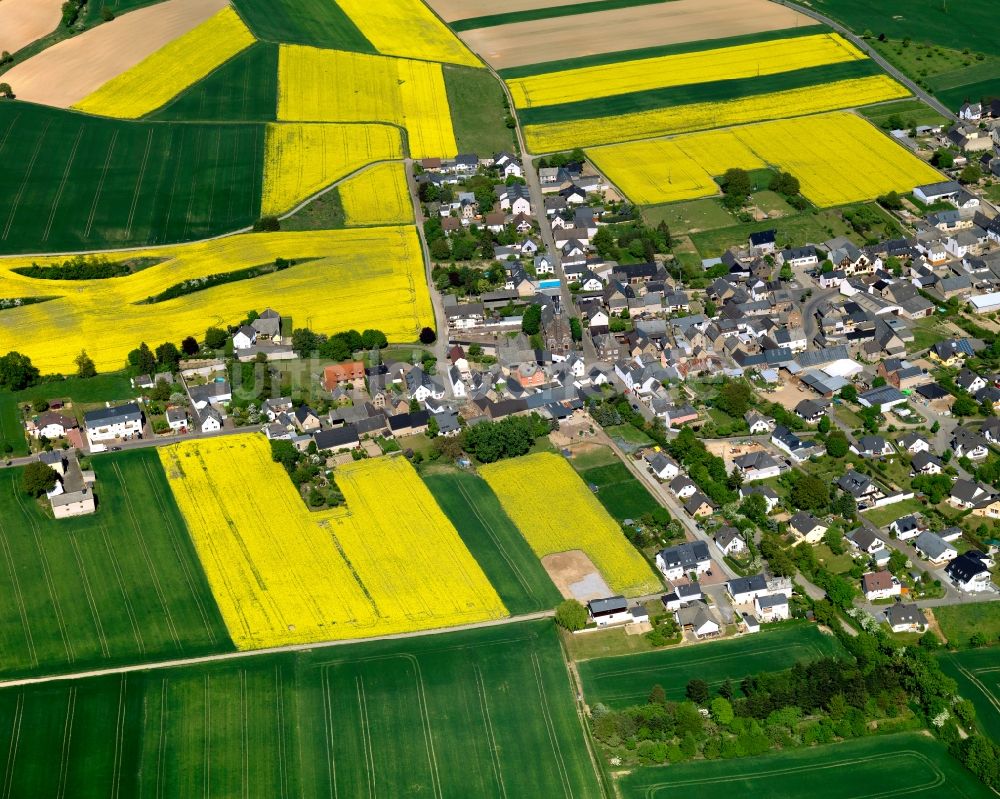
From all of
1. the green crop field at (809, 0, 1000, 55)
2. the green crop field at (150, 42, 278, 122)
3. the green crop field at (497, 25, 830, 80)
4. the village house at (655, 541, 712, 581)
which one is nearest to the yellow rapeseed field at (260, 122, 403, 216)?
the green crop field at (150, 42, 278, 122)

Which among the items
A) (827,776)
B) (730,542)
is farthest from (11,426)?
(827,776)

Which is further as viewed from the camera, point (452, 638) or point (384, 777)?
point (452, 638)

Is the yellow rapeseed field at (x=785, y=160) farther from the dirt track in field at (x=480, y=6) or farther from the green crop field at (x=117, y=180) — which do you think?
the dirt track in field at (x=480, y=6)

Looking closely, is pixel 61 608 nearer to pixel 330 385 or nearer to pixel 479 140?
pixel 330 385

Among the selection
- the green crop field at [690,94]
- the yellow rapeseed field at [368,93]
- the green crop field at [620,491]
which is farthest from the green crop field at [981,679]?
the green crop field at [690,94]

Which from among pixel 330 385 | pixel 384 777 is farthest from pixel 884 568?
pixel 330 385
